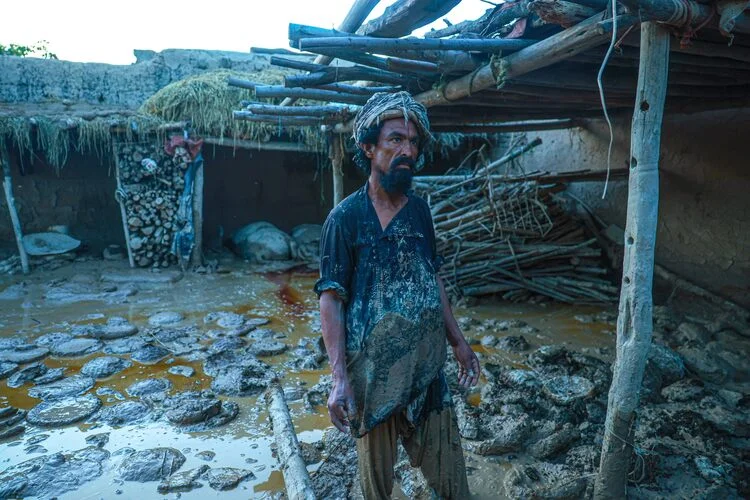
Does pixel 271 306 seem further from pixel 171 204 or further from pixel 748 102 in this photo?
pixel 748 102

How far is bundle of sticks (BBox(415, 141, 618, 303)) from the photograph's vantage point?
6.08 m

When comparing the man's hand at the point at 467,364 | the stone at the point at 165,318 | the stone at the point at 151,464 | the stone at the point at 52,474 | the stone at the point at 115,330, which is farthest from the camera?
the stone at the point at 165,318

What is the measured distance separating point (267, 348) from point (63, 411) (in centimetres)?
173

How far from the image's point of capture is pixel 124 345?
484 centimetres

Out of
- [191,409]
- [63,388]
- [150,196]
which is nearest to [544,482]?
[191,409]

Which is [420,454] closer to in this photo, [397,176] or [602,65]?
[397,176]

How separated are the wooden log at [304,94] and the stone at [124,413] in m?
2.58

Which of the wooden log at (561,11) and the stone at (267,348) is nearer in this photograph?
the wooden log at (561,11)

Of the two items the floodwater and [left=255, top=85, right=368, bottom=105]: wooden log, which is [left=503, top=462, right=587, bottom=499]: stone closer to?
A: the floodwater

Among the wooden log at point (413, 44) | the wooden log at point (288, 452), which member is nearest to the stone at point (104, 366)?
the wooden log at point (288, 452)

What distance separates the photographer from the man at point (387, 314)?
1911 millimetres

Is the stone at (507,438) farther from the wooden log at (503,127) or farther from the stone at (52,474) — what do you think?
the wooden log at (503,127)

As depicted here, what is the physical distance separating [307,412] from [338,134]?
3.81 m

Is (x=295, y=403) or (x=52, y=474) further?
(x=295, y=403)
